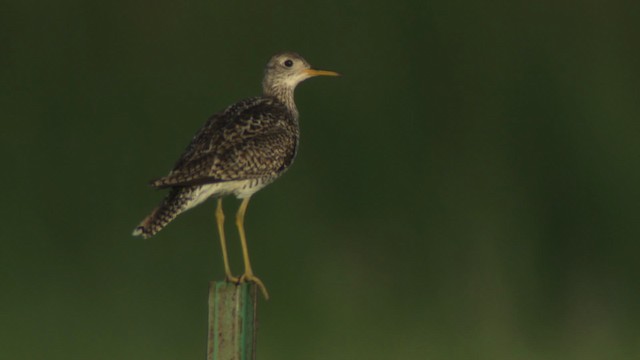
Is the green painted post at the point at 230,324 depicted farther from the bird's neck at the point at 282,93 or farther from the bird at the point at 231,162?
the bird's neck at the point at 282,93

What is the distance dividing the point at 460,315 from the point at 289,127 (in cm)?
288

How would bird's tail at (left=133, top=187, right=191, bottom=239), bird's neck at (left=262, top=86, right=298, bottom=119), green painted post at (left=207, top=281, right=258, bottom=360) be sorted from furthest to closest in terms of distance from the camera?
bird's neck at (left=262, top=86, right=298, bottom=119) → bird's tail at (left=133, top=187, right=191, bottom=239) → green painted post at (left=207, top=281, right=258, bottom=360)

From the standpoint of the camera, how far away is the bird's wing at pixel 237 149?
7.53 meters

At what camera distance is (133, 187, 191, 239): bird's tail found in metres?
7.16

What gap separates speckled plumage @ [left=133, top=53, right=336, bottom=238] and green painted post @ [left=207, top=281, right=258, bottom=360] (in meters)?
1.15

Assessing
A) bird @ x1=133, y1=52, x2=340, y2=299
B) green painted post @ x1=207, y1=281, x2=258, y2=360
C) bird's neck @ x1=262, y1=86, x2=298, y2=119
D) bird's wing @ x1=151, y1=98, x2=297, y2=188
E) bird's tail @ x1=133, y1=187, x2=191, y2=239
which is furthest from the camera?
bird's neck @ x1=262, y1=86, x2=298, y2=119

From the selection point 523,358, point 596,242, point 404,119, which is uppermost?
point 404,119

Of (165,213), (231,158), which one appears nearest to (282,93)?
(231,158)

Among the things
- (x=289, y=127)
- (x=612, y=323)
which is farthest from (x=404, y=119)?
(x=289, y=127)

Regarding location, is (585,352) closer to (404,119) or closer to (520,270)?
(520,270)

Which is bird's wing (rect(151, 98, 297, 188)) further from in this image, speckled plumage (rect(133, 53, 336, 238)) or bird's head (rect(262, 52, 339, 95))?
bird's head (rect(262, 52, 339, 95))

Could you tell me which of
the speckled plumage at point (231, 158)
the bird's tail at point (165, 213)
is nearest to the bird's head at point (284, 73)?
the speckled plumage at point (231, 158)

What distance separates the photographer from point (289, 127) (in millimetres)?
8414

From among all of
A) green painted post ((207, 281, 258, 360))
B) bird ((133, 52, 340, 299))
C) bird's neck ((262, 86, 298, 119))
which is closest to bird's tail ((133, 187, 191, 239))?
bird ((133, 52, 340, 299))
